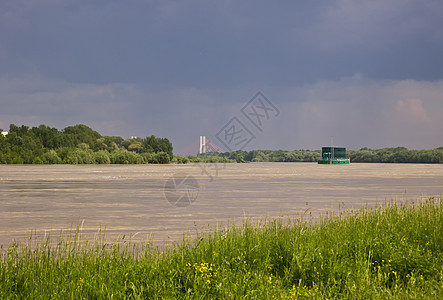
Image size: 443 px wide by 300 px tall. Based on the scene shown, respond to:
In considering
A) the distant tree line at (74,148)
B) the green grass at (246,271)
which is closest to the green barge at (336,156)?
the distant tree line at (74,148)

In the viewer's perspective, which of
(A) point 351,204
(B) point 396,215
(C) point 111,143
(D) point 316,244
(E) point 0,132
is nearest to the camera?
(D) point 316,244

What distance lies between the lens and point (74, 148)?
79.4m

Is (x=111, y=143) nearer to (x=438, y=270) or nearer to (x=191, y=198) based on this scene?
(x=191, y=198)

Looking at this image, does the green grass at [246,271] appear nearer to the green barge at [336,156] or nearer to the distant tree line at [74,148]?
the distant tree line at [74,148]

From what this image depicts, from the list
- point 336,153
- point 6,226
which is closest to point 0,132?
point 6,226

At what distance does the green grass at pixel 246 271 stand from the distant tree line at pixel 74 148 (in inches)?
2655

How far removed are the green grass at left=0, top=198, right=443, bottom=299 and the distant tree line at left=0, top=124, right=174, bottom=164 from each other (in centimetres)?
6743

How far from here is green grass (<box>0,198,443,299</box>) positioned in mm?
5410

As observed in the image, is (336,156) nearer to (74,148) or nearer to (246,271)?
(74,148)

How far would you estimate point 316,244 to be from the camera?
24.8 ft

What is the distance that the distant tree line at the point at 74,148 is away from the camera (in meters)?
69.9

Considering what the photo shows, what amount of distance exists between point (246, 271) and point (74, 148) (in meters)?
78.1

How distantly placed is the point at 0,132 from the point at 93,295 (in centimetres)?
7594

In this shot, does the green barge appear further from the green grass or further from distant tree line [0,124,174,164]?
the green grass
